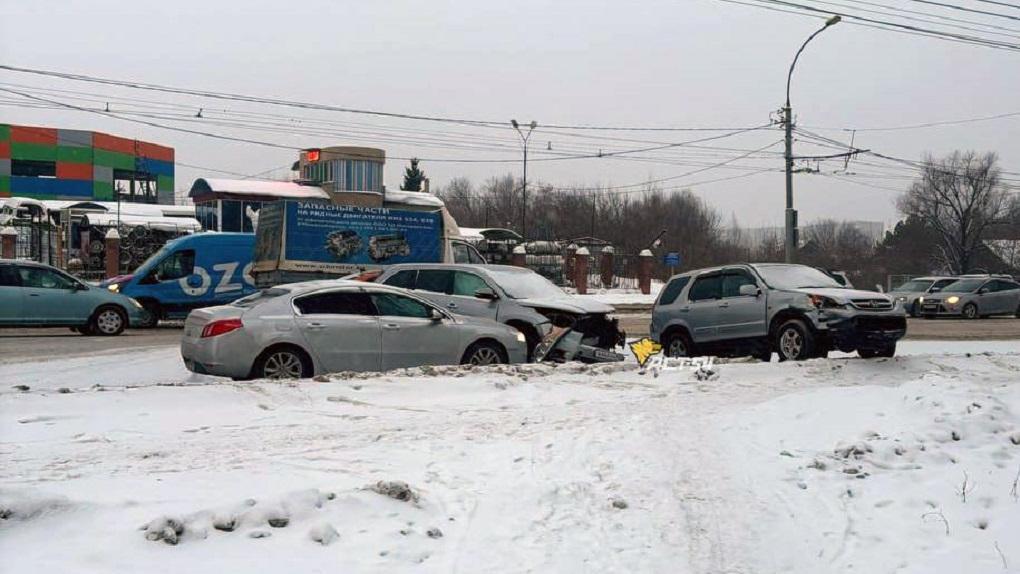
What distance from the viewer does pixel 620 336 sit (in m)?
13.7

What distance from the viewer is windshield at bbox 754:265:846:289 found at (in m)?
13.4

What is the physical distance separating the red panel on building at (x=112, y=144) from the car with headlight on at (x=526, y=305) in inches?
2490

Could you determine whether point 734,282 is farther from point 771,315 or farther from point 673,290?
point 673,290

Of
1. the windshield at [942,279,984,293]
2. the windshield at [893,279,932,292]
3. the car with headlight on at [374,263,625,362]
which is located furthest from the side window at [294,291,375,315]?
the windshield at [893,279,932,292]

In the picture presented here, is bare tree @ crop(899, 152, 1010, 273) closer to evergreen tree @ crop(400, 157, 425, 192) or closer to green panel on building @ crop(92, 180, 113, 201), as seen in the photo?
evergreen tree @ crop(400, 157, 425, 192)

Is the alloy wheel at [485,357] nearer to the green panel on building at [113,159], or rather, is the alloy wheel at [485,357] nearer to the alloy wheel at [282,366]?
the alloy wheel at [282,366]

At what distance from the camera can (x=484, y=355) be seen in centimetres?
1173

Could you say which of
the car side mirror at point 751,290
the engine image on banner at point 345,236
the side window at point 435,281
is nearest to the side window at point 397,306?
the side window at point 435,281

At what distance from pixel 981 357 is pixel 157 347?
14.3 metres

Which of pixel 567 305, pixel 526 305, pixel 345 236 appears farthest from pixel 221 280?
pixel 567 305

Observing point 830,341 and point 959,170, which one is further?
point 959,170

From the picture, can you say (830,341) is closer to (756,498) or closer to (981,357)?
(981,357)

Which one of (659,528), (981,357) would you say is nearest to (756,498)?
(659,528)

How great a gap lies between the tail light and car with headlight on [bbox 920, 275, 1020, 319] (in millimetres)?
Result: 27951
